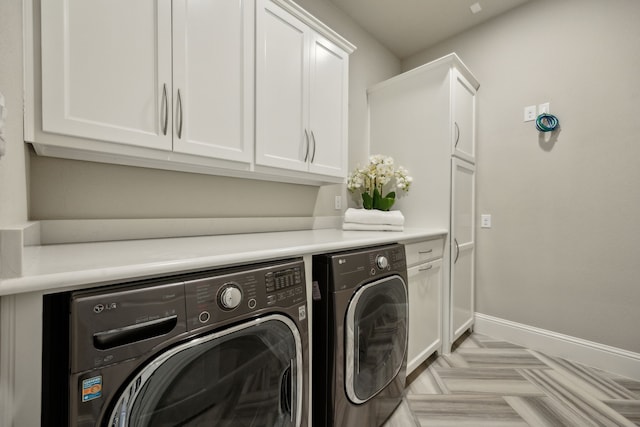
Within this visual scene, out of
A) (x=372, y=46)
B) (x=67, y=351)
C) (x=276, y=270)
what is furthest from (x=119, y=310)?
(x=372, y=46)

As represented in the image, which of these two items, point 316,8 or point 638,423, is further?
point 316,8

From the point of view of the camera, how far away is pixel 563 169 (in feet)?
6.72

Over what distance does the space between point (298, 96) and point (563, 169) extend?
6.72 ft

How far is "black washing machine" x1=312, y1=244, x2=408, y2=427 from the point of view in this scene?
1.09 metres

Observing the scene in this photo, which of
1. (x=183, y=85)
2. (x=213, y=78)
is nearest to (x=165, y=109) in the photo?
(x=183, y=85)

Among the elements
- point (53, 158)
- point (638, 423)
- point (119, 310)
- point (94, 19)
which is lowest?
A: point (638, 423)

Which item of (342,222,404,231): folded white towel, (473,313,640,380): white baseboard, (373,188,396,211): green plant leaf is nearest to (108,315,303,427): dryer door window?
(342,222,404,231): folded white towel

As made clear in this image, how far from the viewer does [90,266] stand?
0.62m

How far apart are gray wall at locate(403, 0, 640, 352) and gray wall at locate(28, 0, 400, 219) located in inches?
49.8

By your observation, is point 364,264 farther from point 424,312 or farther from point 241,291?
point 424,312

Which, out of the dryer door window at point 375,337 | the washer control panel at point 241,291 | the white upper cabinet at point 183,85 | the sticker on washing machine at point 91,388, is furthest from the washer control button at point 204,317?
the white upper cabinet at point 183,85

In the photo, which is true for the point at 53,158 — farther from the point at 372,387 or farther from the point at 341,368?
the point at 372,387

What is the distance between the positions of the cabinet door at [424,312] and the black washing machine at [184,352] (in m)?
0.95

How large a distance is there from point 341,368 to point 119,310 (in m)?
0.85
